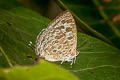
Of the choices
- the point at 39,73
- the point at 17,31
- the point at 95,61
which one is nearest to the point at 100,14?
the point at 95,61

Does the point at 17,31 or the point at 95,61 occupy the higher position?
the point at 17,31

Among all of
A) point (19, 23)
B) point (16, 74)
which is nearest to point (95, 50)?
point (19, 23)

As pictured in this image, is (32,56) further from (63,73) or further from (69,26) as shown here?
(63,73)

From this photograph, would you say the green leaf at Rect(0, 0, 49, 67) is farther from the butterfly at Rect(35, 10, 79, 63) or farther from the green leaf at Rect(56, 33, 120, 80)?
the green leaf at Rect(56, 33, 120, 80)

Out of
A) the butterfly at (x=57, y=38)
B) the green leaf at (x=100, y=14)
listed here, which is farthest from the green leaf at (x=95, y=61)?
the green leaf at (x=100, y=14)

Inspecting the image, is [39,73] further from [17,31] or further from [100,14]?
[100,14]

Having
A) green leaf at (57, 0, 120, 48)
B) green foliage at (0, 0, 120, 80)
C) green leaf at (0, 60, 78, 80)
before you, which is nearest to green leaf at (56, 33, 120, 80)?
green foliage at (0, 0, 120, 80)
